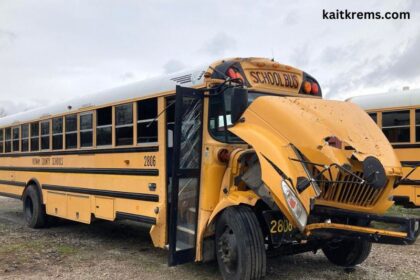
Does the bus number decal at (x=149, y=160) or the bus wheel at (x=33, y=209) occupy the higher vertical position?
the bus number decal at (x=149, y=160)

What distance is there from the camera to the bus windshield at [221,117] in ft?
16.4

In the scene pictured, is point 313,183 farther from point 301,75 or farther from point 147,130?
point 147,130

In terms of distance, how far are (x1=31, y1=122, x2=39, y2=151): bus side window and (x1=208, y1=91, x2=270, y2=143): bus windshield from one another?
16.3 feet

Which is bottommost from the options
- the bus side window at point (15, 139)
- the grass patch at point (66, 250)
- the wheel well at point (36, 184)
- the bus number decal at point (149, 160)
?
the grass patch at point (66, 250)

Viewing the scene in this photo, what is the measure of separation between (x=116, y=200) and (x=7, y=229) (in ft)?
11.6

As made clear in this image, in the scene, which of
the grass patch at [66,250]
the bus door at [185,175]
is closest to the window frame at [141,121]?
the bus door at [185,175]

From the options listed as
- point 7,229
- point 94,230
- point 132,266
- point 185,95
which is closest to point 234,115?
point 185,95

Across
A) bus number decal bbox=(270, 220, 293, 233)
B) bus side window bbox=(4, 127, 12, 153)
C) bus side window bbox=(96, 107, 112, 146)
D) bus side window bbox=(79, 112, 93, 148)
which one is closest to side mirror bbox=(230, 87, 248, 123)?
bus number decal bbox=(270, 220, 293, 233)

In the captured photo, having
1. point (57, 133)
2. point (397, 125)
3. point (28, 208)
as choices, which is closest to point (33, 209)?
point (28, 208)

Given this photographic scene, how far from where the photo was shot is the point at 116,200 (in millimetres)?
6438

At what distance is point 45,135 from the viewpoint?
336 inches

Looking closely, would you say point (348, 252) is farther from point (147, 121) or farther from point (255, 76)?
point (147, 121)

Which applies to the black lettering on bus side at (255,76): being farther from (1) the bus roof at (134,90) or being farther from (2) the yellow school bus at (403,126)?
(2) the yellow school bus at (403,126)

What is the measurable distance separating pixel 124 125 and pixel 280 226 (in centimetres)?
270
